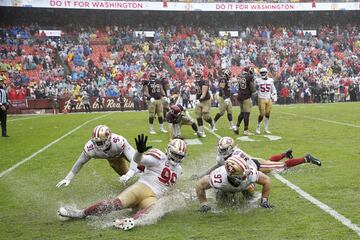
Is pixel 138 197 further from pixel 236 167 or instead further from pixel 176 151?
pixel 236 167

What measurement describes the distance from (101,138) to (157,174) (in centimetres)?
104

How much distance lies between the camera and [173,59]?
112 ft

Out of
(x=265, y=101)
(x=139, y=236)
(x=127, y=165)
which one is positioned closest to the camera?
(x=139, y=236)

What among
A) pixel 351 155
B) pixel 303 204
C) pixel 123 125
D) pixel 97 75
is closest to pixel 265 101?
pixel 351 155

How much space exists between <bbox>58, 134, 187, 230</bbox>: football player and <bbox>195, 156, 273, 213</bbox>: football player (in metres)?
0.44

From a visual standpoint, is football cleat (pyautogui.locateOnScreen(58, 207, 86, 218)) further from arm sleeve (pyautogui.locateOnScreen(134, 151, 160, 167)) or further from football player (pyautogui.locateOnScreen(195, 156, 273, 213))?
football player (pyautogui.locateOnScreen(195, 156, 273, 213))

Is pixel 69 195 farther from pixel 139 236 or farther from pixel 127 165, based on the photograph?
pixel 139 236

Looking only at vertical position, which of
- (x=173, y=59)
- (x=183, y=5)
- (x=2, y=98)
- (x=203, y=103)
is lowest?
(x=203, y=103)

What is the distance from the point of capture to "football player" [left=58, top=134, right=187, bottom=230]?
5.45m

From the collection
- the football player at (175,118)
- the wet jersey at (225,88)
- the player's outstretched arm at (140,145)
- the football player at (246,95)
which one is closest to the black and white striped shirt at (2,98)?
the football player at (175,118)

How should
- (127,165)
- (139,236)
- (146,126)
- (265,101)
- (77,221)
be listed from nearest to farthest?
(139,236)
(77,221)
(127,165)
(265,101)
(146,126)

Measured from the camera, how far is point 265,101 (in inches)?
498

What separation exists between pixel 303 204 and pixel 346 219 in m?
0.74

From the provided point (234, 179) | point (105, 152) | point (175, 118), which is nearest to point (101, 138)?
point (105, 152)
